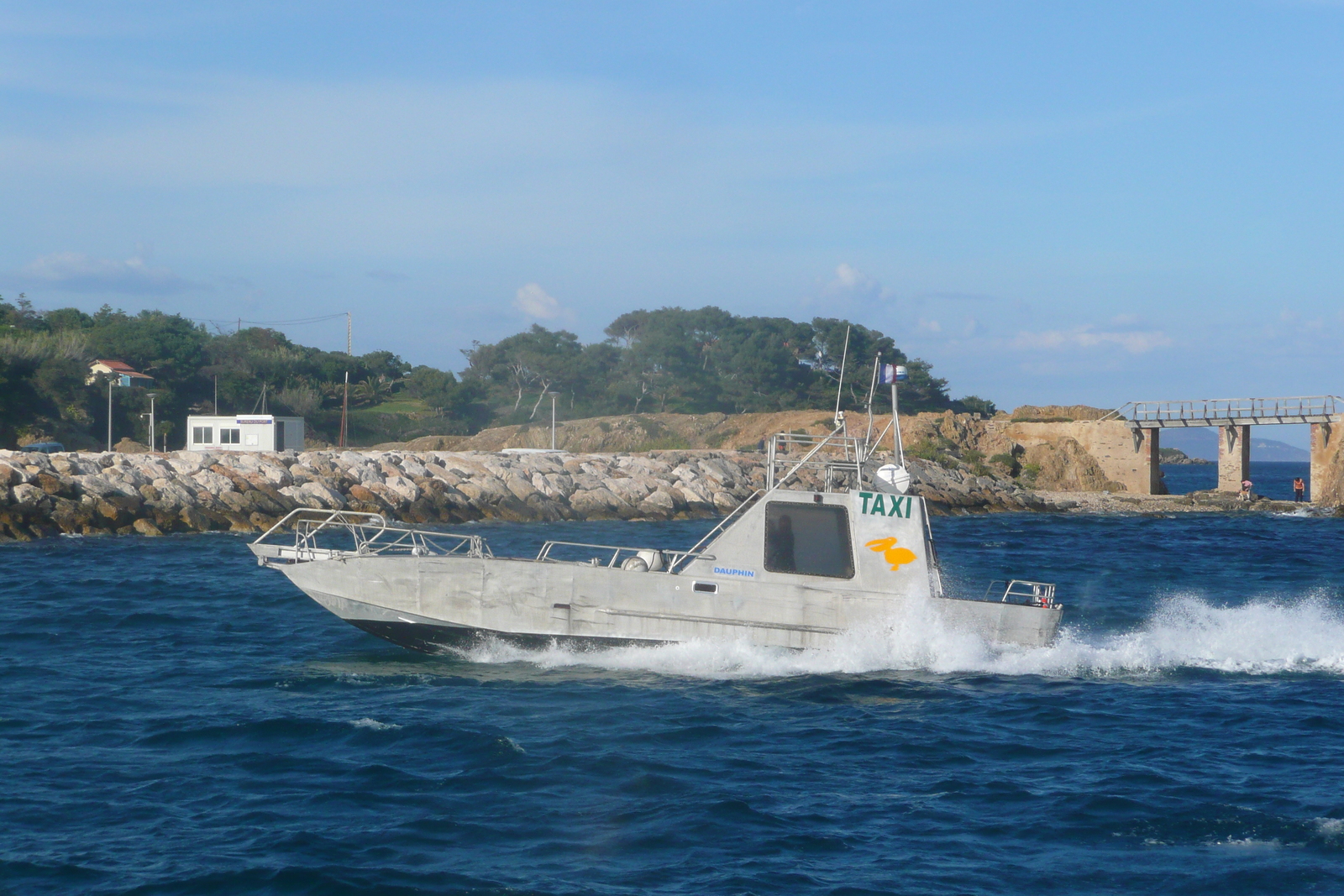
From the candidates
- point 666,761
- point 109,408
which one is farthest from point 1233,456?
point 109,408

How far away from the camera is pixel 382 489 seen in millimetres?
34906

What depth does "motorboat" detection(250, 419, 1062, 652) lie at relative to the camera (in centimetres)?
1413

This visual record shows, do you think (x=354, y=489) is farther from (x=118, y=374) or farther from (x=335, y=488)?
(x=118, y=374)

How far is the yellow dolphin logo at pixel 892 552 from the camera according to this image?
1417cm

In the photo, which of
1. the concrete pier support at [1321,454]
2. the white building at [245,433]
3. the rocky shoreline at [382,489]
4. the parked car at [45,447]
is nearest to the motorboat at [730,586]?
the rocky shoreline at [382,489]

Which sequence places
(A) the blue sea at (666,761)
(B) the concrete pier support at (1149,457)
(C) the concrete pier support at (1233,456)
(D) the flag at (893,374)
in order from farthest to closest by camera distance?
(B) the concrete pier support at (1149,457) < (C) the concrete pier support at (1233,456) < (D) the flag at (893,374) < (A) the blue sea at (666,761)

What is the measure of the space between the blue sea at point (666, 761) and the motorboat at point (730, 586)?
33cm

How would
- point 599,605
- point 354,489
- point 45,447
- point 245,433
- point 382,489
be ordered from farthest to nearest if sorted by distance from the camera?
point 245,433, point 45,447, point 382,489, point 354,489, point 599,605

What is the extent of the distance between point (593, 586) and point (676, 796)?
4.88 meters

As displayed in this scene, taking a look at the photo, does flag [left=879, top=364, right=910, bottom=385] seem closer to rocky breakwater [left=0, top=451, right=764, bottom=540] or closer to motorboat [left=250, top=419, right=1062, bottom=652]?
motorboat [left=250, top=419, right=1062, bottom=652]

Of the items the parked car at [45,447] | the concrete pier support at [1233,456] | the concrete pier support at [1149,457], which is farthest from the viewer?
the concrete pier support at [1149,457]

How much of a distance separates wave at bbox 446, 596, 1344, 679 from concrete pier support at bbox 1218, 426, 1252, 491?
134 ft

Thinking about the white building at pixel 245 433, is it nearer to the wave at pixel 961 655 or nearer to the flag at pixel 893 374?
the wave at pixel 961 655

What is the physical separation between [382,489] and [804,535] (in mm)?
23411
